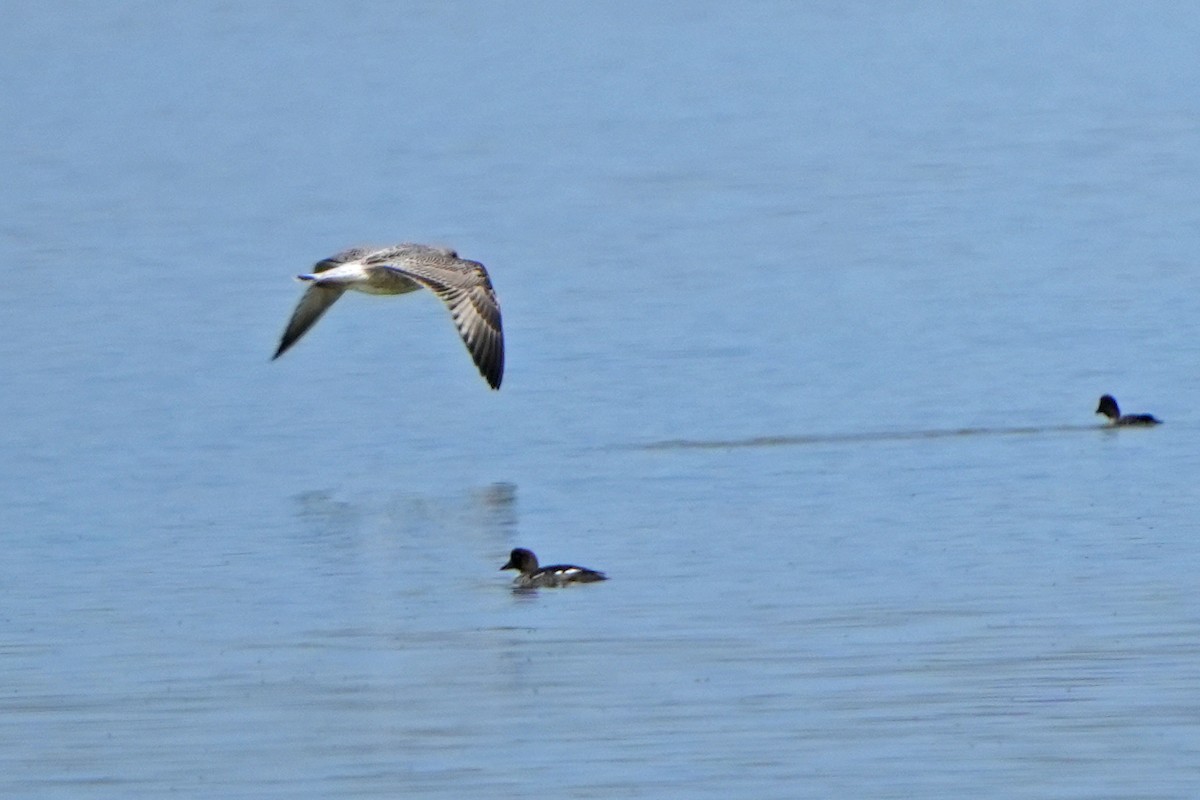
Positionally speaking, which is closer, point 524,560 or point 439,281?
point 524,560

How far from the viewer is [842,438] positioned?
16.0 metres

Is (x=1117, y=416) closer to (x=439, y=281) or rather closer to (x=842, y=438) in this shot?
(x=842, y=438)

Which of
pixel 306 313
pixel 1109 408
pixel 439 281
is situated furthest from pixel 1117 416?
pixel 306 313

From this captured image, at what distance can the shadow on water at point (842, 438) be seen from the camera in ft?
52.3

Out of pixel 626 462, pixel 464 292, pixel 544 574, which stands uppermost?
pixel 464 292

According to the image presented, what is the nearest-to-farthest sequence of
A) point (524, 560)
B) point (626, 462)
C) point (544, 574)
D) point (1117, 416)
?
point (544, 574) < point (524, 560) < point (626, 462) < point (1117, 416)

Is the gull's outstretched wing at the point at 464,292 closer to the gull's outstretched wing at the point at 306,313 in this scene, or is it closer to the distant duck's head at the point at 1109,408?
the gull's outstretched wing at the point at 306,313

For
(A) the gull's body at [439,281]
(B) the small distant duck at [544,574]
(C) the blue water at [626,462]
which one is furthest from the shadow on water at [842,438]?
(B) the small distant duck at [544,574]

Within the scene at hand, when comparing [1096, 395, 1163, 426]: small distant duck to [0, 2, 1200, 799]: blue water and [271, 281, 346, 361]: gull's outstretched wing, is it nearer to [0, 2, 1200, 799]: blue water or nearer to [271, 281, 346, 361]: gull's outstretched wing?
[0, 2, 1200, 799]: blue water

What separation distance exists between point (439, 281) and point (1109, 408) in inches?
171

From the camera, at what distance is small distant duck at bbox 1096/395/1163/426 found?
52.5 ft

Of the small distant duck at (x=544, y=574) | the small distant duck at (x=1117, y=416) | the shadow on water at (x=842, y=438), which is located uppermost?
the small distant duck at (x=1117, y=416)

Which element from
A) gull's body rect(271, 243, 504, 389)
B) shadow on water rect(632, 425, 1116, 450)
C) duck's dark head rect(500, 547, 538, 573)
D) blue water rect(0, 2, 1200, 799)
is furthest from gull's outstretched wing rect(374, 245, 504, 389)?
shadow on water rect(632, 425, 1116, 450)

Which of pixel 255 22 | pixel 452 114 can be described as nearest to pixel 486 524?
pixel 452 114
